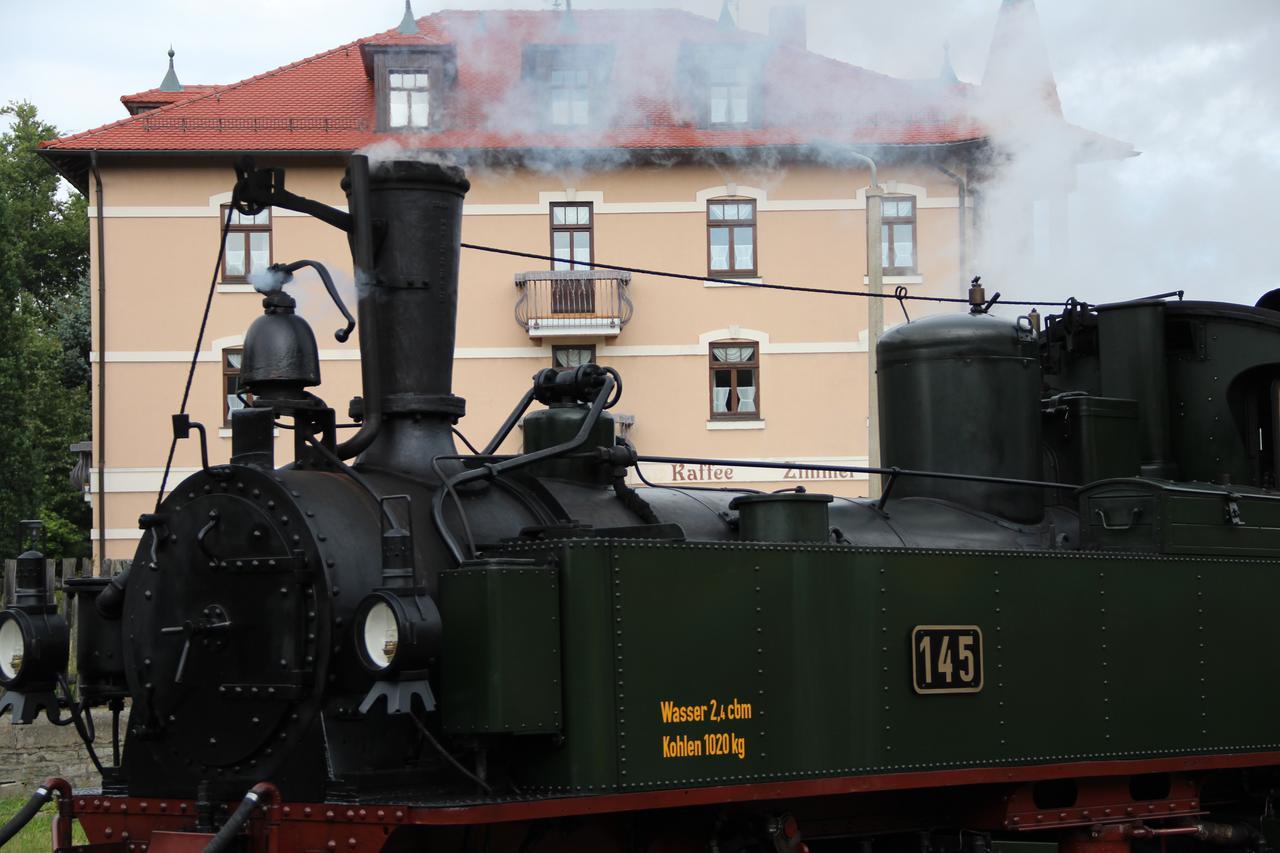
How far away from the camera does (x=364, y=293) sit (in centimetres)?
637

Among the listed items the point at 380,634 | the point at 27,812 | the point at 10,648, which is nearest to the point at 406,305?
the point at 380,634

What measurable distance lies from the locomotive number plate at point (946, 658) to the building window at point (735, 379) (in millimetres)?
18707

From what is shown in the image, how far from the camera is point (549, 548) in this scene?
5660 mm

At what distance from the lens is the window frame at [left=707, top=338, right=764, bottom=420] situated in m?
25.5

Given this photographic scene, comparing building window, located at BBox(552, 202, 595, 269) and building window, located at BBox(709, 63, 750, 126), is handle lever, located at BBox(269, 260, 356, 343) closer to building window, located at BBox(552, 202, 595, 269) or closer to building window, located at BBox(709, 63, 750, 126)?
building window, located at BBox(709, 63, 750, 126)

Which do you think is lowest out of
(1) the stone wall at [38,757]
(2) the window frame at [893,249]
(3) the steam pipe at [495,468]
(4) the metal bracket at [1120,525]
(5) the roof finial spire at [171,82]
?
(1) the stone wall at [38,757]

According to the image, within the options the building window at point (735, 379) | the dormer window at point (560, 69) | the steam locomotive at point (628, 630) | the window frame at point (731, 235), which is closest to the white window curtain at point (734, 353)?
the building window at point (735, 379)

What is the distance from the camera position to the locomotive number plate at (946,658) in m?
6.57

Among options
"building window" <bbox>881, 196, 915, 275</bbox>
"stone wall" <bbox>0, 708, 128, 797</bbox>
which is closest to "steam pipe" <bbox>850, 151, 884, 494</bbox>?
"stone wall" <bbox>0, 708, 128, 797</bbox>

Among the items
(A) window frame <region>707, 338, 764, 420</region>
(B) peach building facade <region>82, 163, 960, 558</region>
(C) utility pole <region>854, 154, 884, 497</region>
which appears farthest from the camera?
(A) window frame <region>707, 338, 764, 420</region>

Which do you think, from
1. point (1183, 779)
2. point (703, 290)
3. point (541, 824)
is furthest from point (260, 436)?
point (703, 290)

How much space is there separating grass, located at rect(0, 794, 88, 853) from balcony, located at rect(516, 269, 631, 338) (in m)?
13.4

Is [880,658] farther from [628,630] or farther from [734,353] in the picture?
[734,353]

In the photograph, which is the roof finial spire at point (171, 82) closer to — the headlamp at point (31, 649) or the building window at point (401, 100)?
the building window at point (401, 100)
